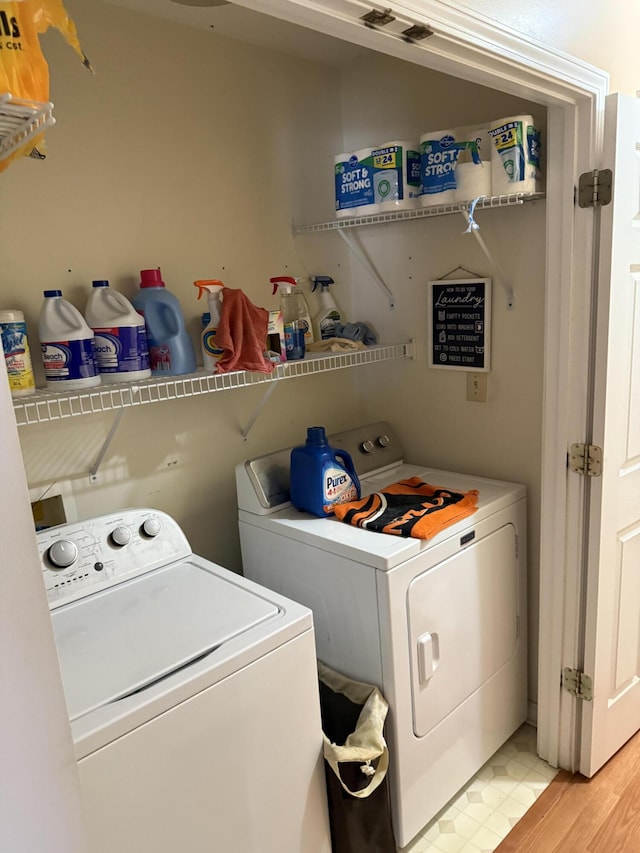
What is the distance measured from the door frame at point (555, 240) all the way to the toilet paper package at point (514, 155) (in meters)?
0.05

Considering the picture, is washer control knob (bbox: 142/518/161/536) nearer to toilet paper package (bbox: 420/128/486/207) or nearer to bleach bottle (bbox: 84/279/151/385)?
bleach bottle (bbox: 84/279/151/385)

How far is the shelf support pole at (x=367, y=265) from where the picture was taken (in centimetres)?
240

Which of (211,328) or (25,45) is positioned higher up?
(25,45)

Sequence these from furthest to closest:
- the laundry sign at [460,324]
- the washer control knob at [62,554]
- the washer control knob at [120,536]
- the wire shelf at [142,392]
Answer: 1. the laundry sign at [460,324]
2. the washer control knob at [120,536]
3. the washer control knob at [62,554]
4. the wire shelf at [142,392]

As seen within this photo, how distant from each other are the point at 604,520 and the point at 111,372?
1.52 metres

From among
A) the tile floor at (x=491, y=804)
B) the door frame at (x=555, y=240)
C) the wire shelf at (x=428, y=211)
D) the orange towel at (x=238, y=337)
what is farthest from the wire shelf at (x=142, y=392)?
the tile floor at (x=491, y=804)

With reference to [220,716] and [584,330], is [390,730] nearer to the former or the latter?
[220,716]

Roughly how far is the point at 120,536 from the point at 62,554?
16cm

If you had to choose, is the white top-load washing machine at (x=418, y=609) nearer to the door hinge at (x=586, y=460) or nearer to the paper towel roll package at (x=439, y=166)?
the door hinge at (x=586, y=460)

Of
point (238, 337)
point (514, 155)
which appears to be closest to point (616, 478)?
point (514, 155)

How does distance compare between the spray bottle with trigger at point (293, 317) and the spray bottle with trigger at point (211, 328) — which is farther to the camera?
the spray bottle with trigger at point (293, 317)

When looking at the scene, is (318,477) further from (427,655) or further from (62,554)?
(62,554)

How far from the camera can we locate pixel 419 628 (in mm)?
1763

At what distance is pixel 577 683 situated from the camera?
206cm
